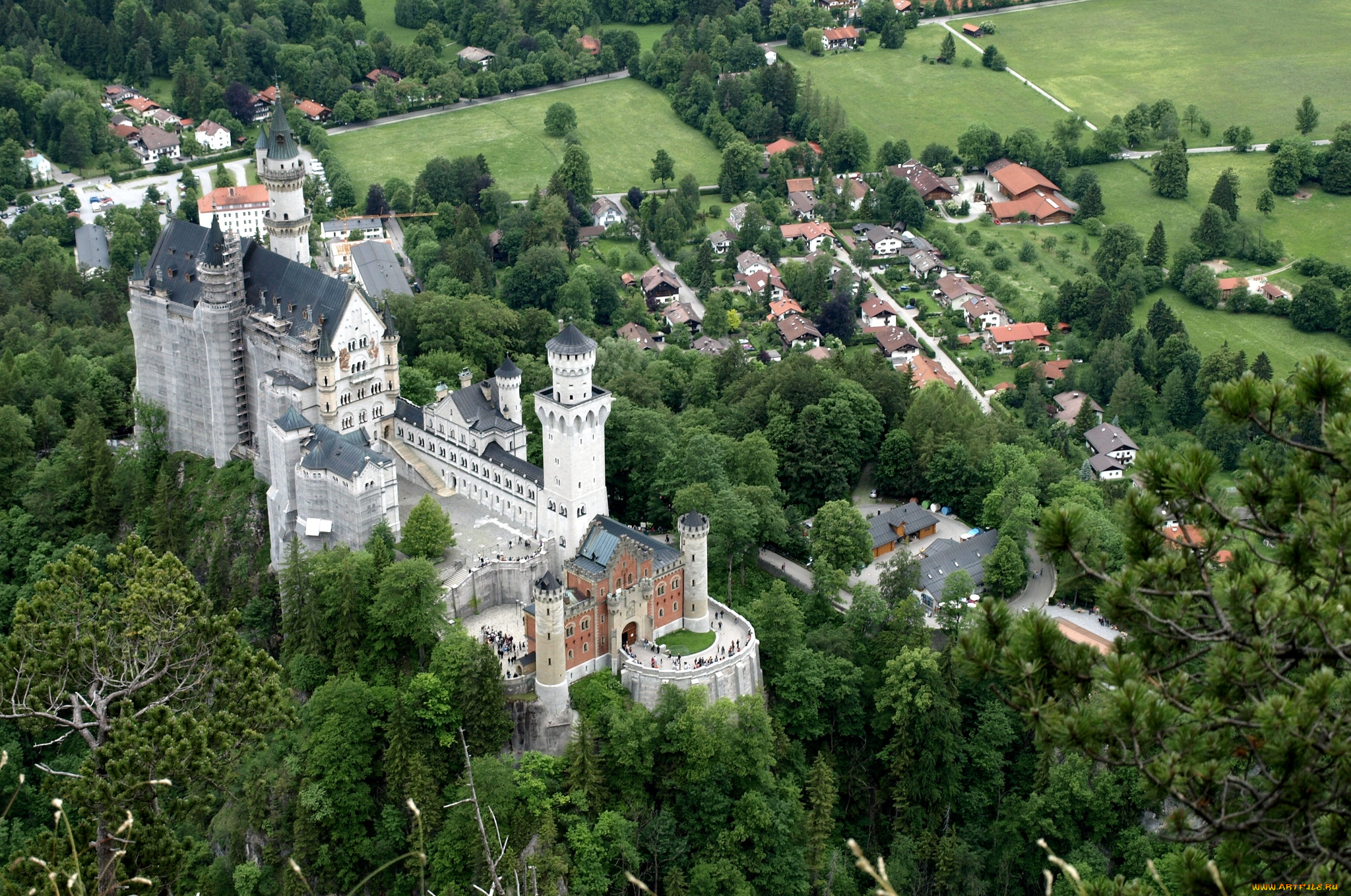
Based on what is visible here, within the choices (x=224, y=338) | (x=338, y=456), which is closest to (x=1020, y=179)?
(x=224, y=338)

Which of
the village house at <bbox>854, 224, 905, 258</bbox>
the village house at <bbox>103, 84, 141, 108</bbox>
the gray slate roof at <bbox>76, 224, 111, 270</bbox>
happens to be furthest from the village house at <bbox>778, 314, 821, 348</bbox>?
the village house at <bbox>103, 84, 141, 108</bbox>

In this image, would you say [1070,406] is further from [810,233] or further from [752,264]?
[810,233]

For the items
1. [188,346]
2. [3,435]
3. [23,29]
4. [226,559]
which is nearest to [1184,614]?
[226,559]

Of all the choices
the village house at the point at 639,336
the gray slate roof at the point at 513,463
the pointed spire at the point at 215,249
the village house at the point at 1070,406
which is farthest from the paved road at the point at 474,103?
the gray slate roof at the point at 513,463

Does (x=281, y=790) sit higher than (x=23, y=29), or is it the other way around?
(x=23, y=29)

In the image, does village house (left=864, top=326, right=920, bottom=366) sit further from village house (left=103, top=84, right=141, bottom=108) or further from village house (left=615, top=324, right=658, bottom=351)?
village house (left=103, top=84, right=141, bottom=108)

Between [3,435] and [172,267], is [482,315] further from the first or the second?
[3,435]

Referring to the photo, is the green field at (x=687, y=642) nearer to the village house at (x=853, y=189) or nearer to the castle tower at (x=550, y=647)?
the castle tower at (x=550, y=647)

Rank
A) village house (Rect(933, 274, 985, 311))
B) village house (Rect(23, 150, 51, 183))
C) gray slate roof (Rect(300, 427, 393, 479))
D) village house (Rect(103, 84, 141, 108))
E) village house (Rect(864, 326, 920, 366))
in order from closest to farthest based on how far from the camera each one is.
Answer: gray slate roof (Rect(300, 427, 393, 479)) < village house (Rect(864, 326, 920, 366)) < village house (Rect(933, 274, 985, 311)) < village house (Rect(23, 150, 51, 183)) < village house (Rect(103, 84, 141, 108))
